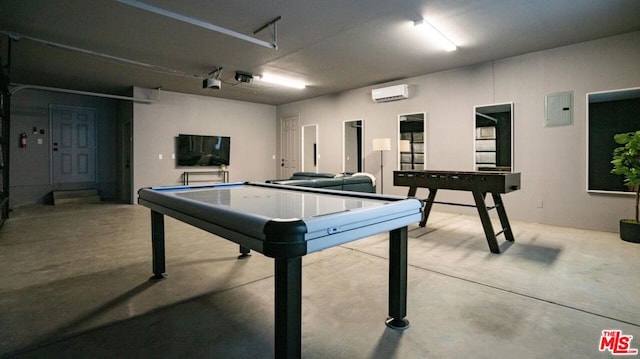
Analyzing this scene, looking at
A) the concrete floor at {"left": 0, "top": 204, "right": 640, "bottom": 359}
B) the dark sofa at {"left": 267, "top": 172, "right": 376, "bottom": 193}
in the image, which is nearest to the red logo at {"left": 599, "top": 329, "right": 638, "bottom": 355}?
the concrete floor at {"left": 0, "top": 204, "right": 640, "bottom": 359}

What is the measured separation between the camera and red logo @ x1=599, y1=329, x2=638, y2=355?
172 centimetres

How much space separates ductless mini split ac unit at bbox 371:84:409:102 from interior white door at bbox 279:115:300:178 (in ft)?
9.93

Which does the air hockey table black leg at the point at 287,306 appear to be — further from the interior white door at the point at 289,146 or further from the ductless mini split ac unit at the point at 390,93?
the interior white door at the point at 289,146

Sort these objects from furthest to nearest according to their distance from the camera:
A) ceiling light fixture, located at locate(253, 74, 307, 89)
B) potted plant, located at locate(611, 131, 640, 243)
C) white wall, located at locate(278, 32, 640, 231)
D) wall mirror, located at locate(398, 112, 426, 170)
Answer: ceiling light fixture, located at locate(253, 74, 307, 89), wall mirror, located at locate(398, 112, 426, 170), white wall, located at locate(278, 32, 640, 231), potted plant, located at locate(611, 131, 640, 243)

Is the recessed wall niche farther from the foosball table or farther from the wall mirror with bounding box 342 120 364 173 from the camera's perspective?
the wall mirror with bounding box 342 120 364 173

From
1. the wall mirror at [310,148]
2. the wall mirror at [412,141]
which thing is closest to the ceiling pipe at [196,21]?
the wall mirror at [412,141]

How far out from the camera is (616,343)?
180 cm

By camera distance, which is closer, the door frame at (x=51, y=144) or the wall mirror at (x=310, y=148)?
the door frame at (x=51, y=144)

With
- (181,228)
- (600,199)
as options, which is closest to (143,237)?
(181,228)

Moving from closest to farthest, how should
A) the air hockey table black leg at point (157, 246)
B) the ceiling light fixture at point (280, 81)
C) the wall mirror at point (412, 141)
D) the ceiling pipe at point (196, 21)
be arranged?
the air hockey table black leg at point (157, 246) < the ceiling pipe at point (196, 21) < the wall mirror at point (412, 141) < the ceiling light fixture at point (280, 81)

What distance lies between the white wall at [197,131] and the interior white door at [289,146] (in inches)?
16.2

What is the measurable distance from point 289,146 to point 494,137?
226 inches

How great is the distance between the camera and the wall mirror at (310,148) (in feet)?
29.1

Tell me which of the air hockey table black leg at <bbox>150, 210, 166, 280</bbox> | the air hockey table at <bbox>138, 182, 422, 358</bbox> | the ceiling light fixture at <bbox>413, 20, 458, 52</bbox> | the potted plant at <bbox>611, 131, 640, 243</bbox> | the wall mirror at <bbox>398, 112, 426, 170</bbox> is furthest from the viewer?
the wall mirror at <bbox>398, 112, 426, 170</bbox>
